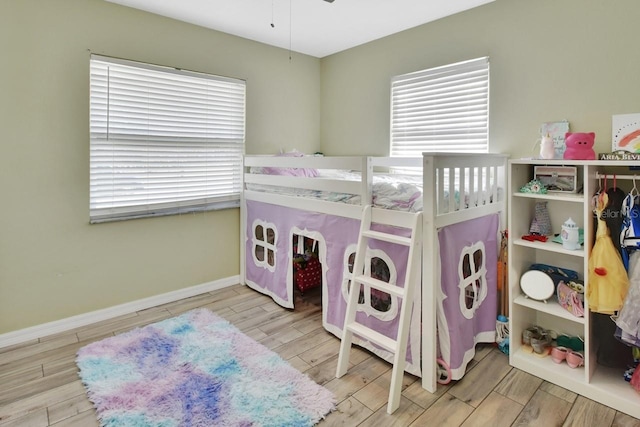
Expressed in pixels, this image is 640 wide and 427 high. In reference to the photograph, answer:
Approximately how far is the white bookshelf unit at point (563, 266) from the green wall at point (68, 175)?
2552mm

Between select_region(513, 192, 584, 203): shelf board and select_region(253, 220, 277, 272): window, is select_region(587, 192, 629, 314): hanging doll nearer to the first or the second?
select_region(513, 192, 584, 203): shelf board

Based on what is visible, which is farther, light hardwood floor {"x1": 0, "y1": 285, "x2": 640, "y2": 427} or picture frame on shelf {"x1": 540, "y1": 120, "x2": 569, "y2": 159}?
picture frame on shelf {"x1": 540, "y1": 120, "x2": 569, "y2": 159}

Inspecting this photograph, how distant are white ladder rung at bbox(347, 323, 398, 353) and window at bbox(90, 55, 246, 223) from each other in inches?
74.2

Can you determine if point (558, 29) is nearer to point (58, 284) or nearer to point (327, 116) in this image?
point (327, 116)

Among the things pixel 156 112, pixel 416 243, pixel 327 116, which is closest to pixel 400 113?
pixel 327 116

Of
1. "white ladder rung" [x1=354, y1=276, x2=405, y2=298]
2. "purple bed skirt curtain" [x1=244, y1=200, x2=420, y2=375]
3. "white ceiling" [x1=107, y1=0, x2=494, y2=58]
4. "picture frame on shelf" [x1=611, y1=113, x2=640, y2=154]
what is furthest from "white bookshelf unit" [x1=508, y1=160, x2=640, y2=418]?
"white ceiling" [x1=107, y1=0, x2=494, y2=58]

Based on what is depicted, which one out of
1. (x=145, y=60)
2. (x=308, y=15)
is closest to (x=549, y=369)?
(x=308, y=15)

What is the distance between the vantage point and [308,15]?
2936 millimetres

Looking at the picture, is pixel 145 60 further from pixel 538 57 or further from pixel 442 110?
pixel 538 57

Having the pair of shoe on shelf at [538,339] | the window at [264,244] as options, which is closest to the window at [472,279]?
the pair of shoe on shelf at [538,339]

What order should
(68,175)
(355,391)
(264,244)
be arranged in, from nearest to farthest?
(355,391) → (68,175) → (264,244)

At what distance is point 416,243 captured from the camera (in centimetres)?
194

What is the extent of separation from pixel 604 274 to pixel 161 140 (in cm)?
316

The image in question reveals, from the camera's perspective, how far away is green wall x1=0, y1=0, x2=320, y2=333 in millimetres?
2410
